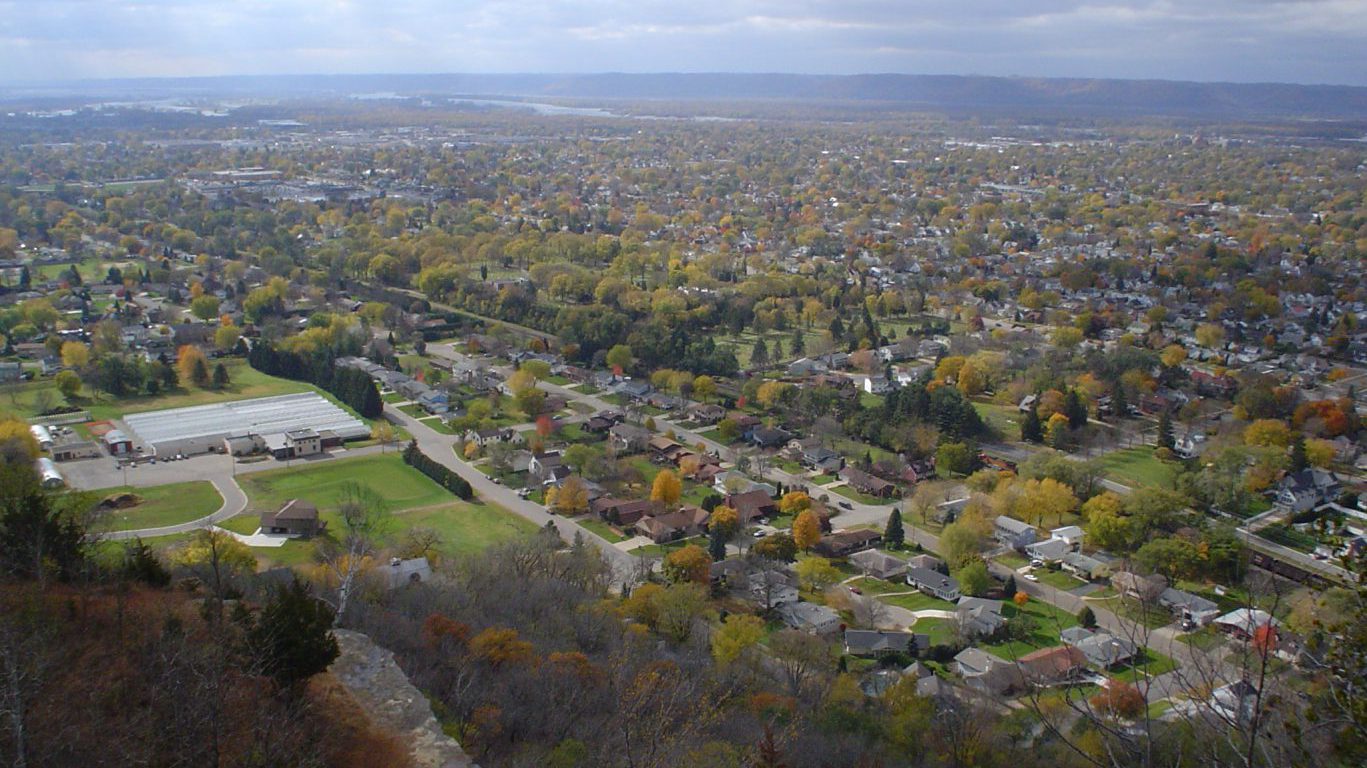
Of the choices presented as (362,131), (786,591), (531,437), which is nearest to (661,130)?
(362,131)

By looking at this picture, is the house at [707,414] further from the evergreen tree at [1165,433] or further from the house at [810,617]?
the evergreen tree at [1165,433]

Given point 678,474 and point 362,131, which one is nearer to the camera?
point 678,474

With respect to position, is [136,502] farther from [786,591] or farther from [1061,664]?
[1061,664]

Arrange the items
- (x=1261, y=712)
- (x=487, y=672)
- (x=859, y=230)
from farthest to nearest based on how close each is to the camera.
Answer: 1. (x=859, y=230)
2. (x=487, y=672)
3. (x=1261, y=712)

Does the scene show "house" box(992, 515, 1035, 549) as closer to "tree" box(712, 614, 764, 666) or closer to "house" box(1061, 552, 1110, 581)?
"house" box(1061, 552, 1110, 581)

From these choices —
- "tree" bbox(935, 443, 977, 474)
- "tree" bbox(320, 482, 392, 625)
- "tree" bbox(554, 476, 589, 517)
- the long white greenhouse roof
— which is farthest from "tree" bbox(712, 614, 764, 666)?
the long white greenhouse roof

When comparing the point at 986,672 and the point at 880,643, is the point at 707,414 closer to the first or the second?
the point at 880,643
